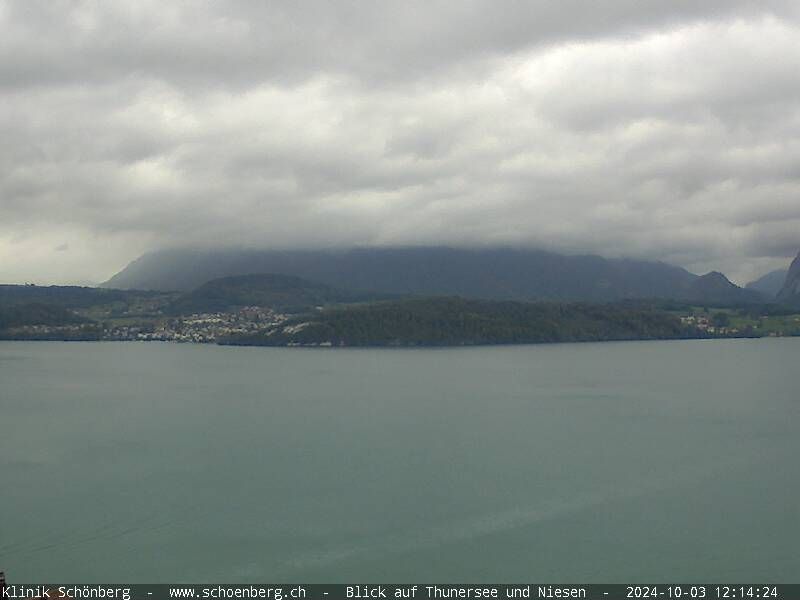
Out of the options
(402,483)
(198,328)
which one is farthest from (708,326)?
(402,483)

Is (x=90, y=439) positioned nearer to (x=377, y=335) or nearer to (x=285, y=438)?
(x=285, y=438)


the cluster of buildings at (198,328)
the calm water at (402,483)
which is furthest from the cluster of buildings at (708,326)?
the calm water at (402,483)

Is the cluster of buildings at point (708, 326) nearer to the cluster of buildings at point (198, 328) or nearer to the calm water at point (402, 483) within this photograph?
the cluster of buildings at point (198, 328)

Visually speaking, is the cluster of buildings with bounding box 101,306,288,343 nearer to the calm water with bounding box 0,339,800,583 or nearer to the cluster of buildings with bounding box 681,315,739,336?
the cluster of buildings with bounding box 681,315,739,336

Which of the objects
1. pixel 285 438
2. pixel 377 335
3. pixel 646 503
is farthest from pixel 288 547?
pixel 377 335

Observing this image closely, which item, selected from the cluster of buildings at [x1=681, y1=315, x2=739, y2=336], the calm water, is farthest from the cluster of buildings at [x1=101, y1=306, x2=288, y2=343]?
the calm water

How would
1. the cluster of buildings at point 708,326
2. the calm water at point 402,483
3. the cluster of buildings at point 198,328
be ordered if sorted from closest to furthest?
the calm water at point 402,483, the cluster of buildings at point 708,326, the cluster of buildings at point 198,328

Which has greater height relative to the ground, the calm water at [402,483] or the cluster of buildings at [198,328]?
the cluster of buildings at [198,328]

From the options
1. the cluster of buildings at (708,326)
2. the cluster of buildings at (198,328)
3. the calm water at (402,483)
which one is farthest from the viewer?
the cluster of buildings at (198,328)

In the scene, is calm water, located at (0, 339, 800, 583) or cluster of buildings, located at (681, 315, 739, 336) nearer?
calm water, located at (0, 339, 800, 583)
